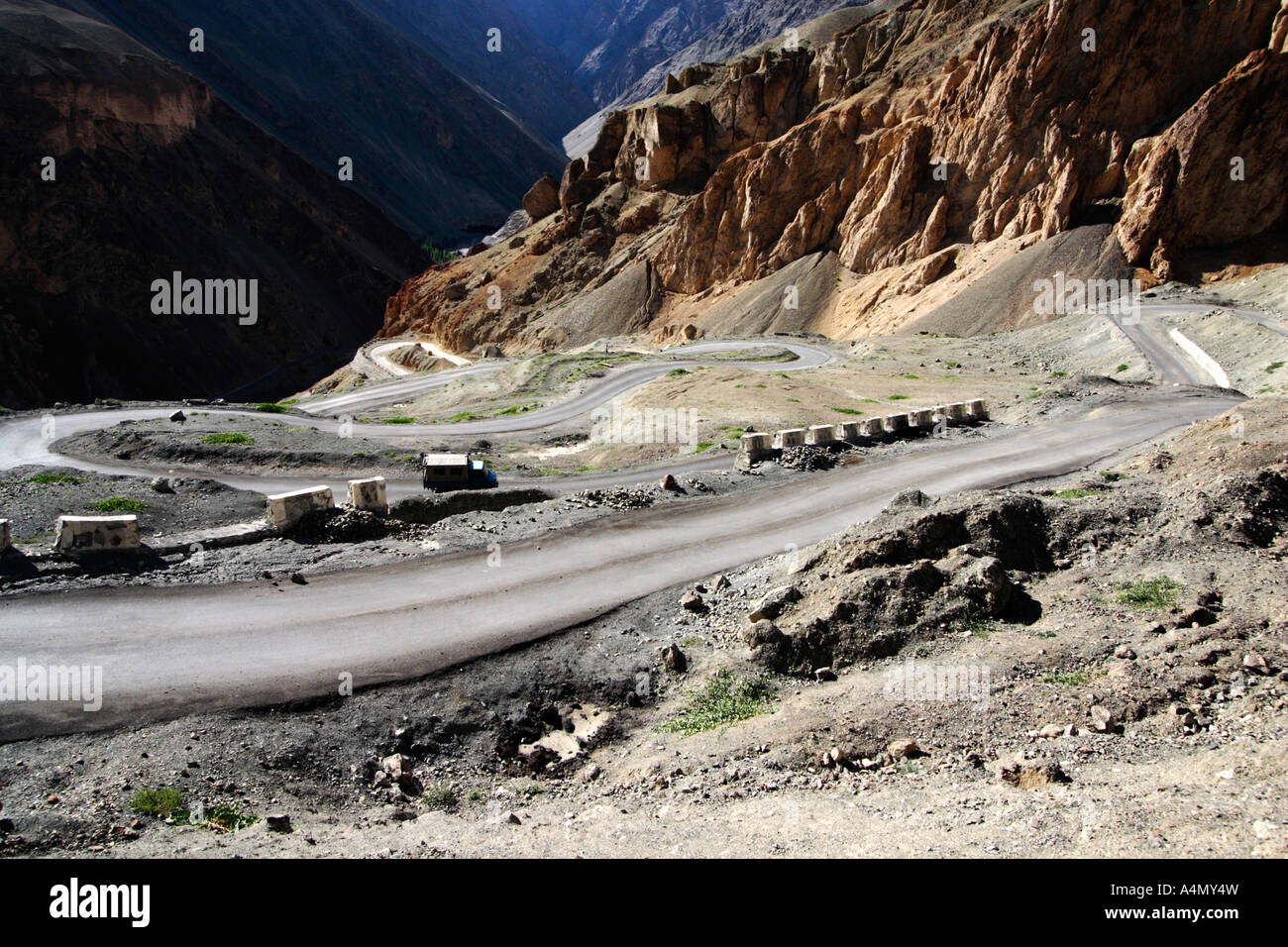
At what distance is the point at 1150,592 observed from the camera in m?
11.8

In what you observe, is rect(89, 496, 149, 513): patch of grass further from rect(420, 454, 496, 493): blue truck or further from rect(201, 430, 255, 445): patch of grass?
rect(201, 430, 255, 445): patch of grass

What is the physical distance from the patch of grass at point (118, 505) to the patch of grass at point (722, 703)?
14.1m

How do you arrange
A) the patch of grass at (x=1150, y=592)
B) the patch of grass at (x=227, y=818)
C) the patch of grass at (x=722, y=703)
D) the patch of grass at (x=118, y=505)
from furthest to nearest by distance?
1. the patch of grass at (x=118, y=505)
2. the patch of grass at (x=1150, y=592)
3. the patch of grass at (x=722, y=703)
4. the patch of grass at (x=227, y=818)

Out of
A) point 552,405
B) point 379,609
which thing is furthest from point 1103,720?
point 552,405

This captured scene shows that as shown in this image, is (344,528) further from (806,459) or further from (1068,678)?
(1068,678)

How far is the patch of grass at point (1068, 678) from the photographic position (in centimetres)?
995

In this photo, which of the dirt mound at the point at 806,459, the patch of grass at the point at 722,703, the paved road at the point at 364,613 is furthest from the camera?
the dirt mound at the point at 806,459

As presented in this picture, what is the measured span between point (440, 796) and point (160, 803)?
3004mm

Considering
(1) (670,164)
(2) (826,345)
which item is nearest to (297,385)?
(1) (670,164)

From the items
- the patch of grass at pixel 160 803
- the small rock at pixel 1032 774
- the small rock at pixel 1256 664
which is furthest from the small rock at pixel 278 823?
the small rock at pixel 1256 664

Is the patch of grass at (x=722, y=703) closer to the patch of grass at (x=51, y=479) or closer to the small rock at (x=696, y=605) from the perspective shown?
the small rock at (x=696, y=605)

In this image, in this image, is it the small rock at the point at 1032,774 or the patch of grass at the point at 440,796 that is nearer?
the small rock at the point at 1032,774

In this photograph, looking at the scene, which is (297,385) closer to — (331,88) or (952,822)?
(952,822)

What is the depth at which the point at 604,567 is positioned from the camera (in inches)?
606
